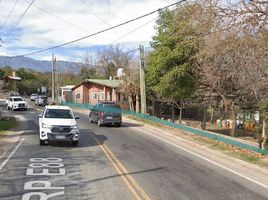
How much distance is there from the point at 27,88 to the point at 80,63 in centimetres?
1442

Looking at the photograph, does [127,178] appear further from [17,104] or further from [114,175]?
[17,104]

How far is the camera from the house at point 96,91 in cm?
6021

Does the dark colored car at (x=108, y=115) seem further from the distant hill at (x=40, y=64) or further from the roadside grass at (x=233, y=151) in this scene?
the distant hill at (x=40, y=64)

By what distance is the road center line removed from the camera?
1046 cm

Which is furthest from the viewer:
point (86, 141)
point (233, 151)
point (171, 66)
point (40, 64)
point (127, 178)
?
point (40, 64)

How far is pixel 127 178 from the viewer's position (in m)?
12.5

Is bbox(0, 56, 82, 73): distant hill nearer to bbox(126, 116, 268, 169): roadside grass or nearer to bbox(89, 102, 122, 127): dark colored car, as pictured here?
bbox(89, 102, 122, 127): dark colored car

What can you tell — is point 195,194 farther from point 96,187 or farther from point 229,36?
point 229,36

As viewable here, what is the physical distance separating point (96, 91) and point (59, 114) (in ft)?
145

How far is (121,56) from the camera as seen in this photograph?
90938 millimetres

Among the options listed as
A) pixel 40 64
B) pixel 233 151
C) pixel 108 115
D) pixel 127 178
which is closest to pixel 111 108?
pixel 108 115

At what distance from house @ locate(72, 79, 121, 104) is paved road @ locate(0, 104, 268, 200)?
39544 mm

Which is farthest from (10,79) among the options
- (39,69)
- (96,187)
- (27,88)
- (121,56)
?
(96,187)

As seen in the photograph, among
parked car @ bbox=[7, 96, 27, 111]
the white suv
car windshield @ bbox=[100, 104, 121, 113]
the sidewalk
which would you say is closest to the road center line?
the white suv
